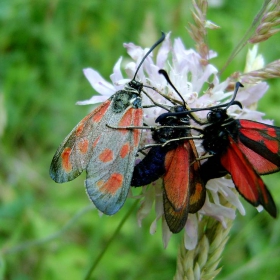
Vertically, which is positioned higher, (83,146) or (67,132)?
(67,132)

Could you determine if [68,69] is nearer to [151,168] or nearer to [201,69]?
[201,69]

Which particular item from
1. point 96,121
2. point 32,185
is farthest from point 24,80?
point 96,121

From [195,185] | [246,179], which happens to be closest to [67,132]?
[195,185]

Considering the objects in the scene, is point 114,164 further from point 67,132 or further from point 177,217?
point 67,132

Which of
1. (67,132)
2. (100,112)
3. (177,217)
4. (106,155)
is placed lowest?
(177,217)

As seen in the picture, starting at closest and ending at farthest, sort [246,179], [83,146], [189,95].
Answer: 1. [246,179]
2. [83,146]
3. [189,95]

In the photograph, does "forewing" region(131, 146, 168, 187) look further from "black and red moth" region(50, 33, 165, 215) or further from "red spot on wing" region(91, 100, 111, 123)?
"red spot on wing" region(91, 100, 111, 123)

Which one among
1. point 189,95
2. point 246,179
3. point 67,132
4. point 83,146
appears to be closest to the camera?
point 246,179
